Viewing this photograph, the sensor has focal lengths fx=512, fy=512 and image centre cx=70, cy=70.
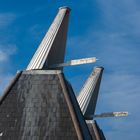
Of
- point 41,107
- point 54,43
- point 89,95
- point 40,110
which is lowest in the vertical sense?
point 40,110

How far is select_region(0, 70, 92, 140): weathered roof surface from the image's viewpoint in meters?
27.0

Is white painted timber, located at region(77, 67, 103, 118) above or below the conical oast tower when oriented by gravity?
above

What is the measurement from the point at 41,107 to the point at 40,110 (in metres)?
0.19

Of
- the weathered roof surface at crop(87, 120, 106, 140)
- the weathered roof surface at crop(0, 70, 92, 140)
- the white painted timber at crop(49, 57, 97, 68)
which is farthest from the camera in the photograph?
the weathered roof surface at crop(87, 120, 106, 140)

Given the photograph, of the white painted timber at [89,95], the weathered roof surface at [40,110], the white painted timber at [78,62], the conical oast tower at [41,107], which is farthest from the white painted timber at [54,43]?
the white painted timber at [89,95]

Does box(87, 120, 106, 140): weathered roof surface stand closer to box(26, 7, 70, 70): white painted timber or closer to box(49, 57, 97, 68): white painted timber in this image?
box(26, 7, 70, 70): white painted timber

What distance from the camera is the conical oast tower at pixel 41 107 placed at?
2703cm

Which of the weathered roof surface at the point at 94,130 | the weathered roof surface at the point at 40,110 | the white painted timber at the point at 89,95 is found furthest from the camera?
the white painted timber at the point at 89,95

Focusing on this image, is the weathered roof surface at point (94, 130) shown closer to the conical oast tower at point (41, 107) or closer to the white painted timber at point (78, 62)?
the white painted timber at point (78, 62)

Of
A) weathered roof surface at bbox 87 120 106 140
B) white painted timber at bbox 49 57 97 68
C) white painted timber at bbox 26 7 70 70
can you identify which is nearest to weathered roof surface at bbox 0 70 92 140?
white painted timber at bbox 26 7 70 70

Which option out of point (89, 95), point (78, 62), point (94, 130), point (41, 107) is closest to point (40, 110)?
point (41, 107)

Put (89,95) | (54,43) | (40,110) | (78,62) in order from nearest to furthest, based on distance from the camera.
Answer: (40,110), (78,62), (54,43), (89,95)

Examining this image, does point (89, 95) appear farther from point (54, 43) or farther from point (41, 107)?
point (41, 107)

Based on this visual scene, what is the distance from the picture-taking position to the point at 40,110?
27.9 metres
